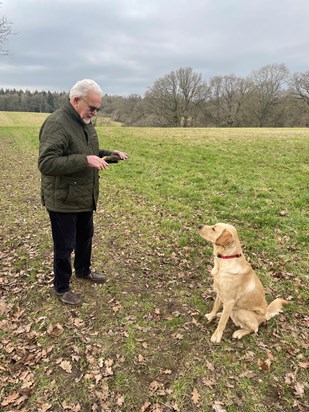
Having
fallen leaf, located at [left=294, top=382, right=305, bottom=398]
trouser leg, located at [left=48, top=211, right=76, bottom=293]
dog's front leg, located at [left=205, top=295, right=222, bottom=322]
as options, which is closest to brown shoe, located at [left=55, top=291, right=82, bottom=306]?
trouser leg, located at [left=48, top=211, right=76, bottom=293]

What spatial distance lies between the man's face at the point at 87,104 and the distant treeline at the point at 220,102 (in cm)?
6018

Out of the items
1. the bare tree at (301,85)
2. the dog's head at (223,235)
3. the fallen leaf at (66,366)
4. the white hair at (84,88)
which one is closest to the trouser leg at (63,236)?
the fallen leaf at (66,366)

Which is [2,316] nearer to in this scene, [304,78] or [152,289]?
[152,289]

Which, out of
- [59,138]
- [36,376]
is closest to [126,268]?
[36,376]

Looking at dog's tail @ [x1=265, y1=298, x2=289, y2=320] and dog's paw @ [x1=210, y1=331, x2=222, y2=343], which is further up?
dog's tail @ [x1=265, y1=298, x2=289, y2=320]

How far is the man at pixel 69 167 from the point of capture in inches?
152

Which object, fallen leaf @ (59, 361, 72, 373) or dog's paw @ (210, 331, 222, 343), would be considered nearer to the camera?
fallen leaf @ (59, 361, 72, 373)

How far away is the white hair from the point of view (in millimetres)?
3933

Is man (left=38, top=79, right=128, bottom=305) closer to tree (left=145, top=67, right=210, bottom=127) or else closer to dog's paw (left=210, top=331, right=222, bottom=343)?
dog's paw (left=210, top=331, right=222, bottom=343)

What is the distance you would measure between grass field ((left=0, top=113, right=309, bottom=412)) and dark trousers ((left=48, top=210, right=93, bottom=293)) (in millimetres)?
344

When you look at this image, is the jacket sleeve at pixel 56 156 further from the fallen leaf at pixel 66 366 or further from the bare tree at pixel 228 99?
the bare tree at pixel 228 99

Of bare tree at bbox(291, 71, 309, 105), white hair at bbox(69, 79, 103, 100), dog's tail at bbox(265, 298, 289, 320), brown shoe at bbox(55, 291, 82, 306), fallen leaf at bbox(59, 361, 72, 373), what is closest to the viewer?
fallen leaf at bbox(59, 361, 72, 373)

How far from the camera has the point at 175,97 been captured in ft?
212

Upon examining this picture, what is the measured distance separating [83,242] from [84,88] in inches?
98.6
